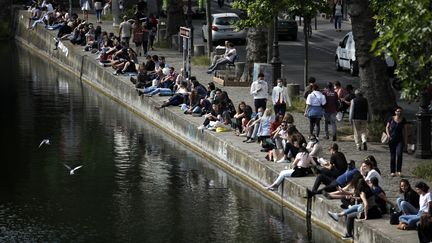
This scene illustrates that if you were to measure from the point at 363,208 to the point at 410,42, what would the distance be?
434 cm

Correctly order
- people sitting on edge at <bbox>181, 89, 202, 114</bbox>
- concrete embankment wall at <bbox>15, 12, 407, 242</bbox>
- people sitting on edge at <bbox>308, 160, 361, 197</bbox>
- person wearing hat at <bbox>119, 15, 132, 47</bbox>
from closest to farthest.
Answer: people sitting on edge at <bbox>308, 160, 361, 197</bbox>
concrete embankment wall at <bbox>15, 12, 407, 242</bbox>
people sitting on edge at <bbox>181, 89, 202, 114</bbox>
person wearing hat at <bbox>119, 15, 132, 47</bbox>

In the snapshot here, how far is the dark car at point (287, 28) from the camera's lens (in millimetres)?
60094

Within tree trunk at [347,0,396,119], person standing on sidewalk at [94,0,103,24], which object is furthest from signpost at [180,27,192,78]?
person standing on sidewalk at [94,0,103,24]

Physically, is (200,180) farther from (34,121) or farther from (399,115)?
(34,121)

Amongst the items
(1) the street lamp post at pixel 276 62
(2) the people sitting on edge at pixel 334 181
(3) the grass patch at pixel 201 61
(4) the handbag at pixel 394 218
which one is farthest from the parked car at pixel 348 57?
(4) the handbag at pixel 394 218

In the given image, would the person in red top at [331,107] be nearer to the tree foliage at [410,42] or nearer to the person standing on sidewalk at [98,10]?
the tree foliage at [410,42]

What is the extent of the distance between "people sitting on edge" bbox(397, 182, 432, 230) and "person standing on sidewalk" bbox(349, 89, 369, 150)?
810 centimetres

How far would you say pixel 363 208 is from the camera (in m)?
23.9

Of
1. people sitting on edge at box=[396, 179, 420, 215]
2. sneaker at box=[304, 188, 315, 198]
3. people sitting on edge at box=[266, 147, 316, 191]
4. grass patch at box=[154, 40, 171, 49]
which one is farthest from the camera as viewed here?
grass patch at box=[154, 40, 171, 49]

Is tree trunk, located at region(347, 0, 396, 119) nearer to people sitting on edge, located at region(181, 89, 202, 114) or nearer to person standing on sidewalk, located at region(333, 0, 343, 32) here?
people sitting on edge, located at region(181, 89, 202, 114)

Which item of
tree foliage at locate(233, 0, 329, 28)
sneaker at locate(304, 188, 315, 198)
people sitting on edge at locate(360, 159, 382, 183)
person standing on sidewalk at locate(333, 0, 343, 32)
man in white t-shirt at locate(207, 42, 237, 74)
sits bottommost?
sneaker at locate(304, 188, 315, 198)

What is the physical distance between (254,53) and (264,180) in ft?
50.6

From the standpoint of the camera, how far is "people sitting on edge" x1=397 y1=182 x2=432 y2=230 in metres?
22.6

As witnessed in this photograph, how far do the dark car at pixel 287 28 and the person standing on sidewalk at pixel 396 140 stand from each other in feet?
105
